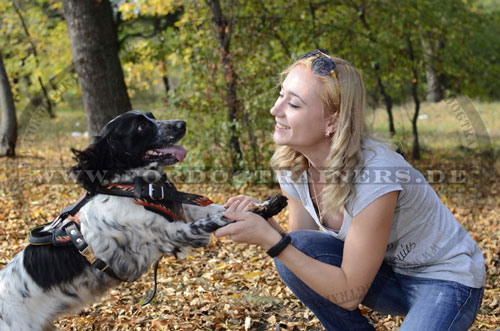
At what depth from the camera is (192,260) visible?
3.87 metres

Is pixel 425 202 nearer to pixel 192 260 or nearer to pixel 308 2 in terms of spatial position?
pixel 192 260

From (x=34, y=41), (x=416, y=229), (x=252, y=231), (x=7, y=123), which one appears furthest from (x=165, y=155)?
(x=34, y=41)

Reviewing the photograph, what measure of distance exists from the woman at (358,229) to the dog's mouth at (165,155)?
1.44 ft

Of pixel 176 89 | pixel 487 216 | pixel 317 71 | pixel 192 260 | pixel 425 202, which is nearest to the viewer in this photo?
pixel 317 71

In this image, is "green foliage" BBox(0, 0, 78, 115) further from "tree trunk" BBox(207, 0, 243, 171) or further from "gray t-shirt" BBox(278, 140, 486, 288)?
"gray t-shirt" BBox(278, 140, 486, 288)

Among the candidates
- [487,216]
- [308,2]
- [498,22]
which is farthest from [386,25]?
[487,216]

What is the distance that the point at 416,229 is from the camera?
6.44 ft

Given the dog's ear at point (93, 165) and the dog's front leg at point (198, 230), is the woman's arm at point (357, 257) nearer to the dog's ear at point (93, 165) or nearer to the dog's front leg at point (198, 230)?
the dog's front leg at point (198, 230)

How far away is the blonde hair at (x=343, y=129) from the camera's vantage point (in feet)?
5.92

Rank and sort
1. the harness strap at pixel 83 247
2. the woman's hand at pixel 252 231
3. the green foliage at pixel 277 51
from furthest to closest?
the green foliage at pixel 277 51, the harness strap at pixel 83 247, the woman's hand at pixel 252 231

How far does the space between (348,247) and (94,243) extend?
1.11 m

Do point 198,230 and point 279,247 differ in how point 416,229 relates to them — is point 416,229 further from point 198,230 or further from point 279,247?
point 198,230

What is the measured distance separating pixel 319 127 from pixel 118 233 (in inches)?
40.4

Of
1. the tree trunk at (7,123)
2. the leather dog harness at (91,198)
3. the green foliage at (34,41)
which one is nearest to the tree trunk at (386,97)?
the leather dog harness at (91,198)
